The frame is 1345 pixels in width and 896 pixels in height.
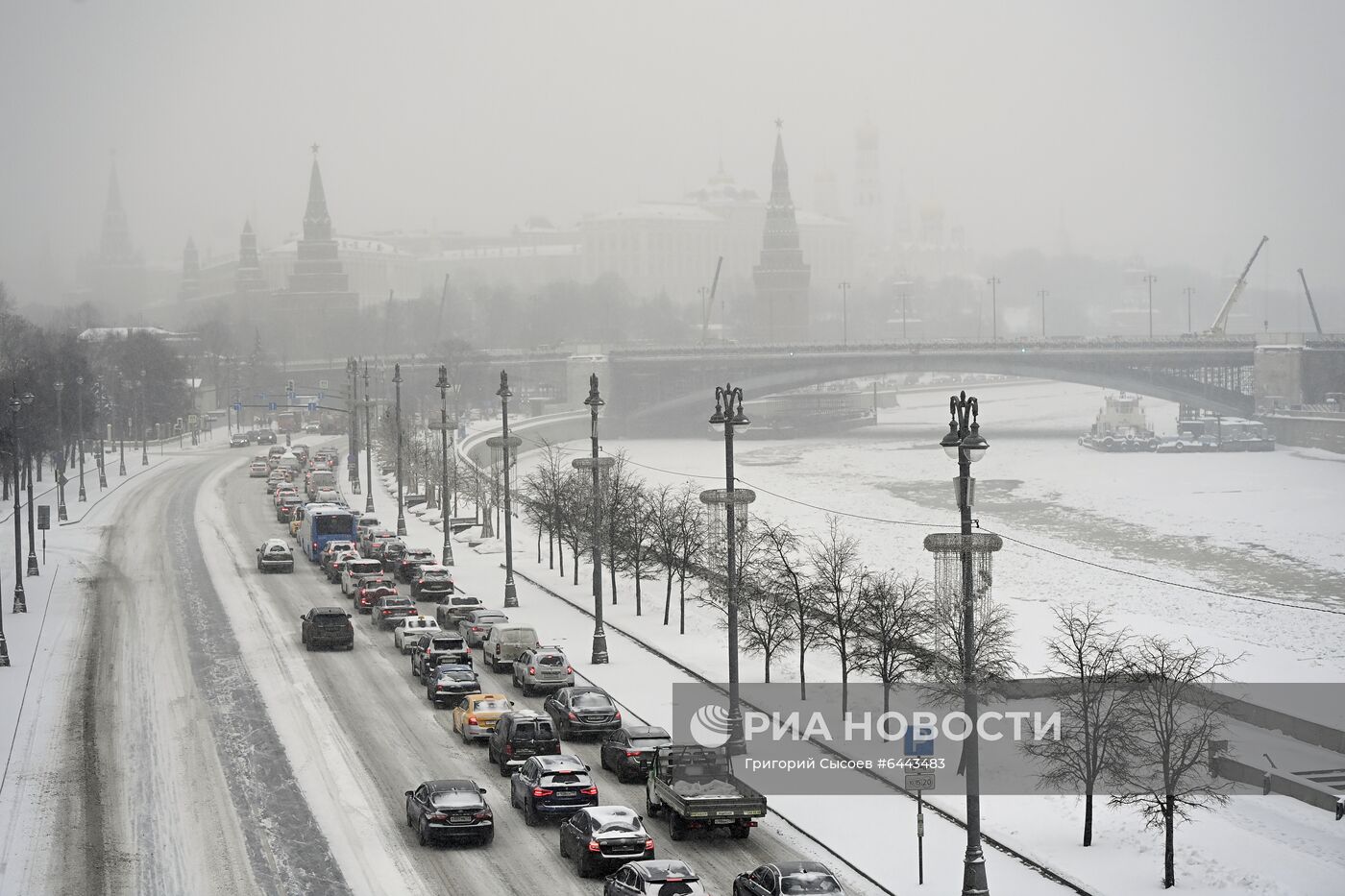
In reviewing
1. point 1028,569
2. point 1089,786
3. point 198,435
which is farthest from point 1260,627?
point 198,435

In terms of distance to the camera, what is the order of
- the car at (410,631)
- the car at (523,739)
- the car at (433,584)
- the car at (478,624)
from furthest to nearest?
1. the car at (433,584)
2. the car at (478,624)
3. the car at (410,631)
4. the car at (523,739)

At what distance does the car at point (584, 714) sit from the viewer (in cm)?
3122

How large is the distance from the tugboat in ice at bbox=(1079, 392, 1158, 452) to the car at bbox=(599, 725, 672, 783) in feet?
342

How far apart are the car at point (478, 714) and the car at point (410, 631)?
7942mm

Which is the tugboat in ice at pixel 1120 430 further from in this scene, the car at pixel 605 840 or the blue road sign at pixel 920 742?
the car at pixel 605 840

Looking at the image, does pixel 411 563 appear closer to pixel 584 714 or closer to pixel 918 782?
pixel 584 714

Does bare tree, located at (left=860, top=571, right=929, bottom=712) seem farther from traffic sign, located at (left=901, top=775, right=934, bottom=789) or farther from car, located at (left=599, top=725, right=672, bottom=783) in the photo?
traffic sign, located at (left=901, top=775, right=934, bottom=789)

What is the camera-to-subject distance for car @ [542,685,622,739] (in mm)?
31219

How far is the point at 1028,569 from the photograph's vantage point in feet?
209

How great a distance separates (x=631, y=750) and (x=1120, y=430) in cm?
11556

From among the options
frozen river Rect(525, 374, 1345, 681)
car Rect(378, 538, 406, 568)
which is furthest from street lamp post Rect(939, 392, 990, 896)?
car Rect(378, 538, 406, 568)

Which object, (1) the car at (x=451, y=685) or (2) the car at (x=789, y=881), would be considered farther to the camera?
(1) the car at (x=451, y=685)

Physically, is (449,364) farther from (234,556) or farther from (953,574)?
(953,574)

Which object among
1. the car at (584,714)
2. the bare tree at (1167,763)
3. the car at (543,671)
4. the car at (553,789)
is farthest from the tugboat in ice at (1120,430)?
the car at (553,789)
